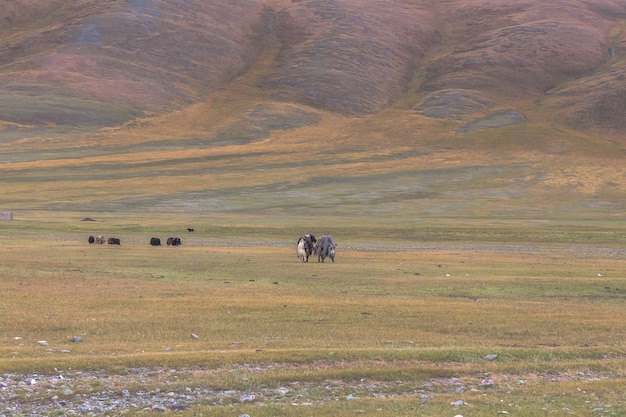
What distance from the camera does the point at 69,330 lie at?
21.2 metres

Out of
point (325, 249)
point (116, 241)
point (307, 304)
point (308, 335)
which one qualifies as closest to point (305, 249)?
point (325, 249)

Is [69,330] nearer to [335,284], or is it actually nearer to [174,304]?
[174,304]

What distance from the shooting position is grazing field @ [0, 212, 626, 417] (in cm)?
1409

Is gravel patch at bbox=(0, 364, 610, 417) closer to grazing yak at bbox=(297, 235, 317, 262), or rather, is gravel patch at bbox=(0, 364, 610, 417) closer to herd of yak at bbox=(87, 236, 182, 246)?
grazing yak at bbox=(297, 235, 317, 262)

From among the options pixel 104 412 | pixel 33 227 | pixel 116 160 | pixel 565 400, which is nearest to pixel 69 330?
pixel 104 412

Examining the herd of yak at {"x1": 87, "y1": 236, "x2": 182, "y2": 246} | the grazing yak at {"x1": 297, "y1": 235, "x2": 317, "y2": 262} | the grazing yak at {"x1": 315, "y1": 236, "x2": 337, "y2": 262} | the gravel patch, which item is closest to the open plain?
the gravel patch

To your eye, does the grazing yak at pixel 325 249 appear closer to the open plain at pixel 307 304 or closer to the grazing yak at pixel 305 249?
the grazing yak at pixel 305 249

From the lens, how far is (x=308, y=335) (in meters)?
21.2

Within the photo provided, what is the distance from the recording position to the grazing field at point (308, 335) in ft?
46.2

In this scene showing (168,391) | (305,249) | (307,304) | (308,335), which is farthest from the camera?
(305,249)

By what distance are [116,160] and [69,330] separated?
133m

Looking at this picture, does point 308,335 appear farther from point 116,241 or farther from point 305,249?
point 116,241

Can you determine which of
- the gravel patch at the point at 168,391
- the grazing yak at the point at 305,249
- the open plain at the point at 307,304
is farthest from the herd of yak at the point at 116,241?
the gravel patch at the point at 168,391

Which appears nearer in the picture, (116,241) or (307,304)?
(307,304)
